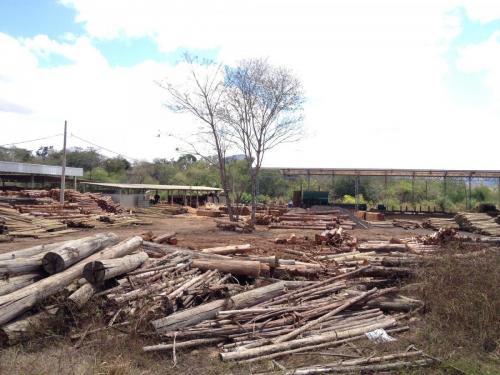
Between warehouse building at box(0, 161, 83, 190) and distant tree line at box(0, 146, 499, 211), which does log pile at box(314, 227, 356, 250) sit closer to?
distant tree line at box(0, 146, 499, 211)

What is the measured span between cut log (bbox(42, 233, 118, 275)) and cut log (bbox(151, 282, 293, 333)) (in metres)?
1.91

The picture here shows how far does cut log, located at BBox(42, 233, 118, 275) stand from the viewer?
23.3ft

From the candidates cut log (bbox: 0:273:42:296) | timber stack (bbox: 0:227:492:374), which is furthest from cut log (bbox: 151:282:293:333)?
cut log (bbox: 0:273:42:296)

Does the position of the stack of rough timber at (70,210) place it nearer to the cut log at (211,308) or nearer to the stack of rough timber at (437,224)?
the cut log at (211,308)

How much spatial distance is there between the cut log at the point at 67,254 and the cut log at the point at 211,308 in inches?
75.1

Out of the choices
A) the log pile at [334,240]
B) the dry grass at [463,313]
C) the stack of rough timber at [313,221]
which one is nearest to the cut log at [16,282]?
the dry grass at [463,313]

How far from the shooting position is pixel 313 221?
2392cm

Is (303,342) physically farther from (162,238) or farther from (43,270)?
(162,238)

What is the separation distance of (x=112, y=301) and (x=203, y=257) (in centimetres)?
338

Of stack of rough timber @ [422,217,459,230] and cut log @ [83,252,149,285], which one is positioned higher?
cut log @ [83,252,149,285]

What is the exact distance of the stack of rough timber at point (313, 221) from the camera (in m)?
23.0

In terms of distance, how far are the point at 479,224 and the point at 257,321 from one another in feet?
62.8

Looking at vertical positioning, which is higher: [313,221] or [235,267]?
[235,267]

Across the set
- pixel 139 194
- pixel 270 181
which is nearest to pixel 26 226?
pixel 139 194
